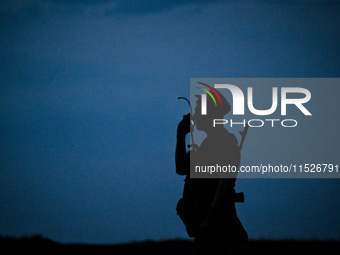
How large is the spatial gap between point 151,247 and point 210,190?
4560 mm

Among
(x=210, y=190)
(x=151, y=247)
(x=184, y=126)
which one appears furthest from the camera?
(x=151, y=247)

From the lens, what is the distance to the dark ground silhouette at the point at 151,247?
684cm

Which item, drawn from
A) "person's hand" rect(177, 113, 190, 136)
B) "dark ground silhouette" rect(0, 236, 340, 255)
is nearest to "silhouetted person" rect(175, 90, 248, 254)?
"person's hand" rect(177, 113, 190, 136)

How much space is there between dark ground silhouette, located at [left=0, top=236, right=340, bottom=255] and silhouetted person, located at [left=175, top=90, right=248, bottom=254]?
355 cm

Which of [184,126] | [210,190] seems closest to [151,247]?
[210,190]

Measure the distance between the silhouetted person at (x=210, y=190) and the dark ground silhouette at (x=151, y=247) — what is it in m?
3.55

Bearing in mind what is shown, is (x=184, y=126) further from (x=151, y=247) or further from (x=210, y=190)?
(x=151, y=247)

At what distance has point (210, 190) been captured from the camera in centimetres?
401

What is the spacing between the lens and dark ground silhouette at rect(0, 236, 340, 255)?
6.84 meters

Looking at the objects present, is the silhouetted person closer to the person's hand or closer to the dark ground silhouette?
the person's hand

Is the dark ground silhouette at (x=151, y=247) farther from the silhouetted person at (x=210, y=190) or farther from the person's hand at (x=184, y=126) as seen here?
the person's hand at (x=184, y=126)

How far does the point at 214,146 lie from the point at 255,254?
442 centimetres

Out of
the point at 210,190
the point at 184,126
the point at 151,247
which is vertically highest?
the point at 184,126

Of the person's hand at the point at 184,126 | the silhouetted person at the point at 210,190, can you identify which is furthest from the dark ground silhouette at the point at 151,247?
the person's hand at the point at 184,126
